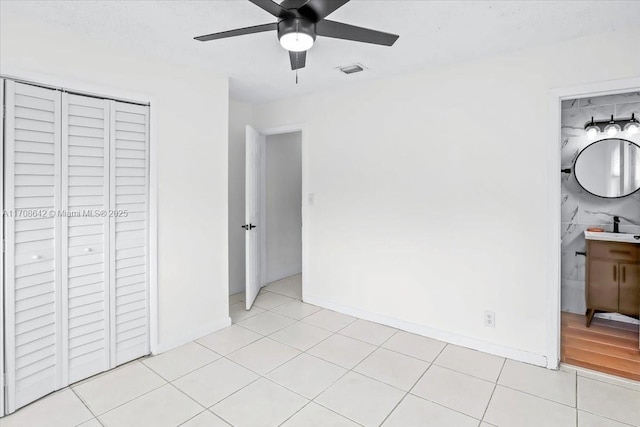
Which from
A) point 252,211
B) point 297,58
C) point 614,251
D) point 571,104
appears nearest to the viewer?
point 297,58

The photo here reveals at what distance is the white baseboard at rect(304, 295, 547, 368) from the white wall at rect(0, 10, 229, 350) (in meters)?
1.27

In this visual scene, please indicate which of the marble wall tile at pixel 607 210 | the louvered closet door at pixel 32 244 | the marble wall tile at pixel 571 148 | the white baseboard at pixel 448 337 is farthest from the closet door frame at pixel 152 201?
the marble wall tile at pixel 607 210

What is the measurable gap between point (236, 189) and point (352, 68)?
6.79 feet

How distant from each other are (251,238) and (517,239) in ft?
8.36

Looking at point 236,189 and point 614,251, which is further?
point 236,189

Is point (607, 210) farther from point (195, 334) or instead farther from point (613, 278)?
point (195, 334)

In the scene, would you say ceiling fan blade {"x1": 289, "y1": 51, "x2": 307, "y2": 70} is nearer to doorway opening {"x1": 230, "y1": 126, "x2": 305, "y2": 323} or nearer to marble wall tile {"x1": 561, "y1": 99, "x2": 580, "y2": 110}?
doorway opening {"x1": 230, "y1": 126, "x2": 305, "y2": 323}

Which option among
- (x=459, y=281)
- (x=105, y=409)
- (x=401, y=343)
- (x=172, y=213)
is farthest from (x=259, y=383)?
(x=459, y=281)

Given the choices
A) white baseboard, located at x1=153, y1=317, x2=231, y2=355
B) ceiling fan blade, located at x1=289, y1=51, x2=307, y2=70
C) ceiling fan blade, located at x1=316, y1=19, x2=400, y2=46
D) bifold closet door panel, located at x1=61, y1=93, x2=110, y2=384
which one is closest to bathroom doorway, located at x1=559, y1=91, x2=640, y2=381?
ceiling fan blade, located at x1=316, y1=19, x2=400, y2=46

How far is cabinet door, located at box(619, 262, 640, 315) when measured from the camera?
10.3 feet

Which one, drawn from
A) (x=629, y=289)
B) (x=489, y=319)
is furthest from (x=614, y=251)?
(x=489, y=319)

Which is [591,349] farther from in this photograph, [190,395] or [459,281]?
[190,395]

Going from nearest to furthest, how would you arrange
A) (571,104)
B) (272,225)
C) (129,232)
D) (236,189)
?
1. (129,232)
2. (571,104)
3. (236,189)
4. (272,225)

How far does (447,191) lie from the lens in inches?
117
